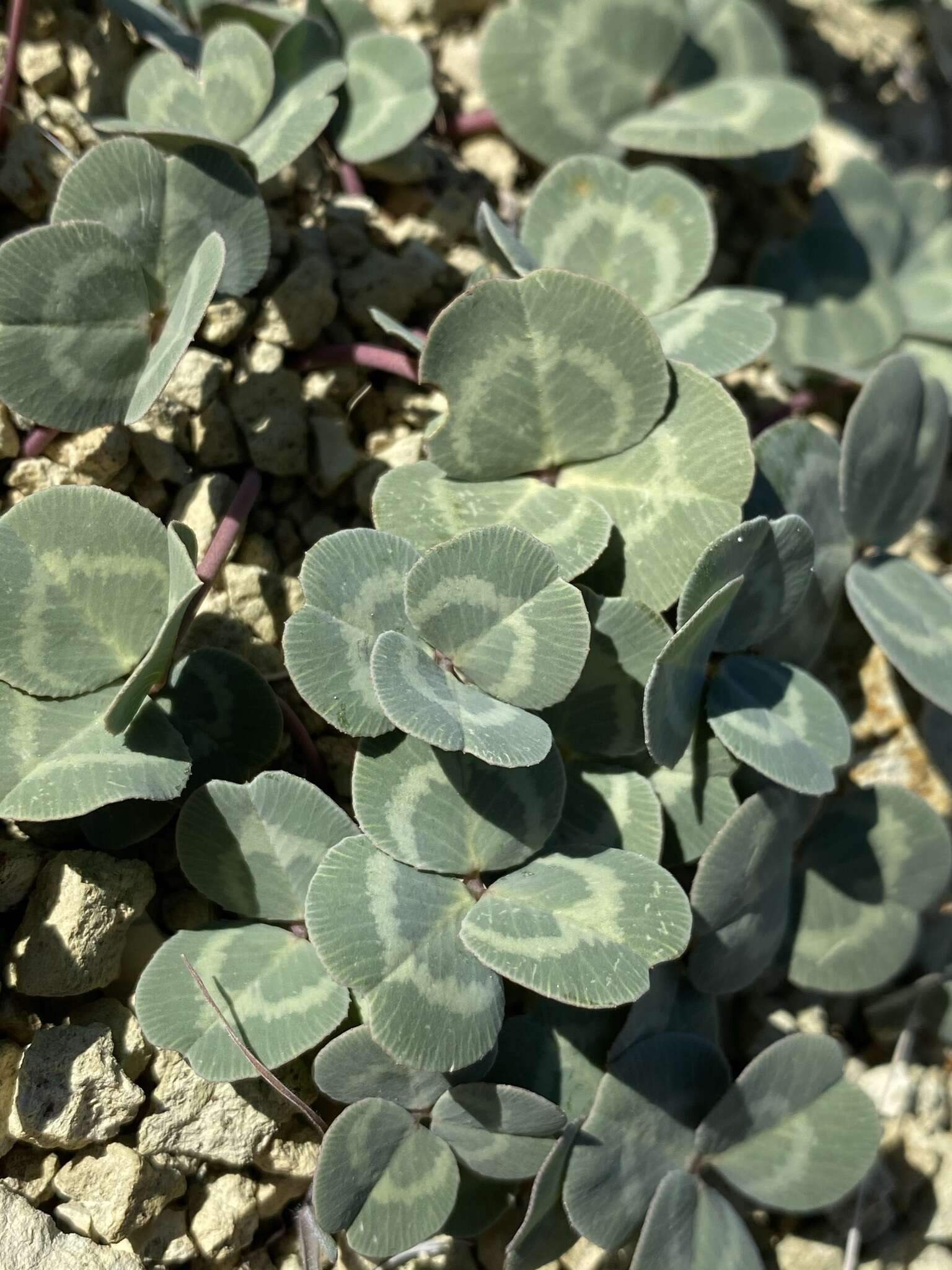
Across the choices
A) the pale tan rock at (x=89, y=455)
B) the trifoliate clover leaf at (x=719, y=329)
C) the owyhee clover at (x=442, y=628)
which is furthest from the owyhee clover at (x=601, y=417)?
the pale tan rock at (x=89, y=455)

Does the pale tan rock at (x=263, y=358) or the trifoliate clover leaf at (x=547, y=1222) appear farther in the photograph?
the pale tan rock at (x=263, y=358)

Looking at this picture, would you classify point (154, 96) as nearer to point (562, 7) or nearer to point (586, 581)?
point (562, 7)

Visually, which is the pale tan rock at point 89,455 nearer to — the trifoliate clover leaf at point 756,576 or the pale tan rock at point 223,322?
the pale tan rock at point 223,322

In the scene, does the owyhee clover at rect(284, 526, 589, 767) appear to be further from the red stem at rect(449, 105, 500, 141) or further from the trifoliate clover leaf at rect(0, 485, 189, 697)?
the red stem at rect(449, 105, 500, 141)

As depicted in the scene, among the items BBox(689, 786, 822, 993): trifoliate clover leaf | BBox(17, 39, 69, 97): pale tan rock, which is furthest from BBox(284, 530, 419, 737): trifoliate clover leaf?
BBox(17, 39, 69, 97): pale tan rock

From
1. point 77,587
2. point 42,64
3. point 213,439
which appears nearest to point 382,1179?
point 77,587

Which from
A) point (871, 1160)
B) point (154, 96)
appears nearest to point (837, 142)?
point (154, 96)

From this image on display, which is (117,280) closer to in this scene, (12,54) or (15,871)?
(12,54)
